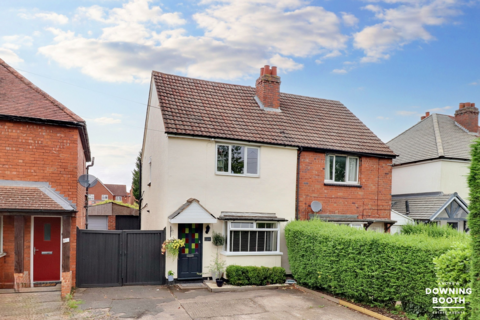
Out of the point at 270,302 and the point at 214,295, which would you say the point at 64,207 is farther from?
the point at 270,302

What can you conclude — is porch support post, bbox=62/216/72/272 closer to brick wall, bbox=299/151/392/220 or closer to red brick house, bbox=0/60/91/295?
red brick house, bbox=0/60/91/295

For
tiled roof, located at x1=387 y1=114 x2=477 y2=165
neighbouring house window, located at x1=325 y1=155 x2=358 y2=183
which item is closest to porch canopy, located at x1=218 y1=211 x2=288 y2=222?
neighbouring house window, located at x1=325 y1=155 x2=358 y2=183

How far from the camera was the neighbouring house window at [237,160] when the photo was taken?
13.5m

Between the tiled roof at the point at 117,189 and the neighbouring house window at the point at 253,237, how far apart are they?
2481 inches

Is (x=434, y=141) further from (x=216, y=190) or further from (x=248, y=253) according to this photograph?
(x=216, y=190)

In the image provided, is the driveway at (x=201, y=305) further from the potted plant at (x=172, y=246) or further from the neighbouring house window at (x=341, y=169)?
the neighbouring house window at (x=341, y=169)

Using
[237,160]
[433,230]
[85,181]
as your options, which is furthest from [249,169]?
[433,230]

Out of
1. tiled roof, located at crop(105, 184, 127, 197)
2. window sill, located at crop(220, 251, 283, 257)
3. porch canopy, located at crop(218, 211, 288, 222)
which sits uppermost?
porch canopy, located at crop(218, 211, 288, 222)

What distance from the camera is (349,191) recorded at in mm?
15227

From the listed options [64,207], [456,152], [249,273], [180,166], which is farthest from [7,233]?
[456,152]

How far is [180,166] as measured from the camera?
1279 cm

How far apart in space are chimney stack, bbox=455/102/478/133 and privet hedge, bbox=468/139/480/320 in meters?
17.2

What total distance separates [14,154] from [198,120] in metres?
6.01

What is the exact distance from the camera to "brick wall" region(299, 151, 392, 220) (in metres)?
14.7
